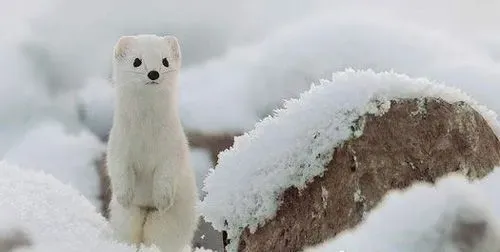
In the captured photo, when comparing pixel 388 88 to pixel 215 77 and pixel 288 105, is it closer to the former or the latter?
pixel 288 105

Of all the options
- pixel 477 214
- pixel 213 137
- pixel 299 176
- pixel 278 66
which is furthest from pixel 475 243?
pixel 278 66

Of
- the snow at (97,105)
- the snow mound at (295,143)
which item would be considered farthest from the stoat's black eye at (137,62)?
the snow mound at (295,143)

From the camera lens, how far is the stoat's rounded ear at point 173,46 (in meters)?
1.63

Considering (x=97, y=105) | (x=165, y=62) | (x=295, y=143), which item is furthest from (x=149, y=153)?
(x=295, y=143)

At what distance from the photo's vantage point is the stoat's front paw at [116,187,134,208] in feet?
5.49

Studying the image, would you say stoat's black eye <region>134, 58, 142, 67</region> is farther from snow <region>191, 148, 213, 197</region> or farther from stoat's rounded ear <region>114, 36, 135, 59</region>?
snow <region>191, 148, 213, 197</region>

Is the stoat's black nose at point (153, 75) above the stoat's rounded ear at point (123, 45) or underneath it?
underneath

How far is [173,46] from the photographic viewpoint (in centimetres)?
164

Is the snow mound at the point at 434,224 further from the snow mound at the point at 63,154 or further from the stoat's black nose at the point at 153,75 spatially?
the snow mound at the point at 63,154

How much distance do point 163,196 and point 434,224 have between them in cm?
120

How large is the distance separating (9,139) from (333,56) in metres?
1.09

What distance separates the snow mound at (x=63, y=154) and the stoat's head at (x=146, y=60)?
484mm

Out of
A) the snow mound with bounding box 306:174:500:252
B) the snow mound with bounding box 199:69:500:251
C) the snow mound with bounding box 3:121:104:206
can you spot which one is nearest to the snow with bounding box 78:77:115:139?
the snow mound with bounding box 3:121:104:206

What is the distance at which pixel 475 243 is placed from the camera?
0.52 meters
